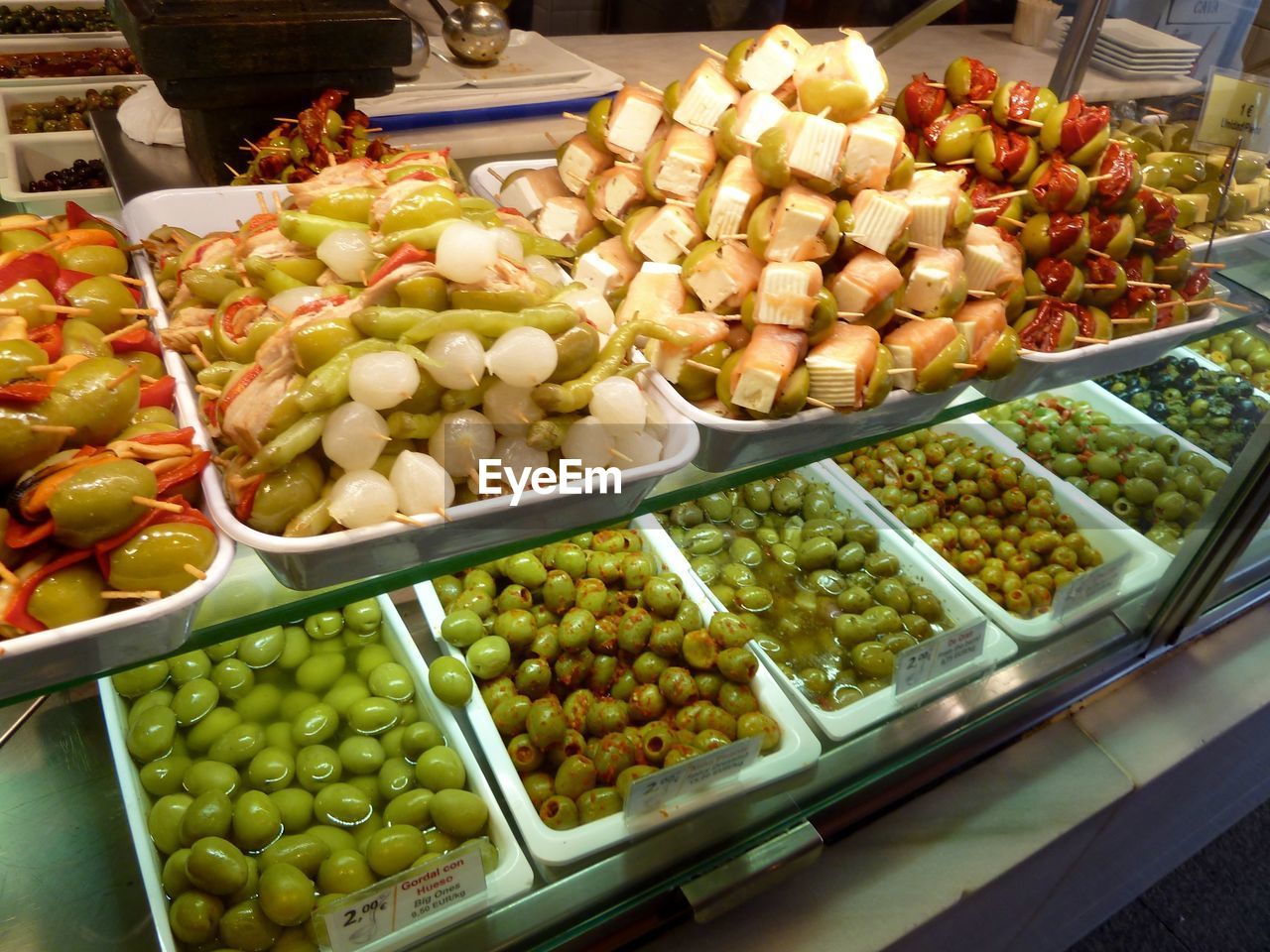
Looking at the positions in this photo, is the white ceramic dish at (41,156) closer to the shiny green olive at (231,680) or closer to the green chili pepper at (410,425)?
the shiny green olive at (231,680)

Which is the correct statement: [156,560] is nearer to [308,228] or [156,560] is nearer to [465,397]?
[465,397]

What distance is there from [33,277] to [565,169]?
31.5 inches

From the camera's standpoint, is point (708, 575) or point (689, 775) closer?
point (689, 775)

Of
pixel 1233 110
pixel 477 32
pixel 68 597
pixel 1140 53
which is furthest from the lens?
pixel 1140 53

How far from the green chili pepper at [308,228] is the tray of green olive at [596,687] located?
714mm

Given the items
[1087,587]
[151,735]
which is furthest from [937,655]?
[151,735]

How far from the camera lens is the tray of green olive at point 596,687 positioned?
150cm

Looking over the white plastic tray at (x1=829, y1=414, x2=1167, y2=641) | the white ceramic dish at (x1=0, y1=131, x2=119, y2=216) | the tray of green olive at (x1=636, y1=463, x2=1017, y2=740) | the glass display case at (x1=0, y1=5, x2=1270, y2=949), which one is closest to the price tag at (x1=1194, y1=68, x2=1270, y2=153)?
the glass display case at (x1=0, y1=5, x2=1270, y2=949)

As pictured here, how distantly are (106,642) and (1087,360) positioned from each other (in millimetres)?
1400

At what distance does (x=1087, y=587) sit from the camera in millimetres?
1901

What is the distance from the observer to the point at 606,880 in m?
1.47

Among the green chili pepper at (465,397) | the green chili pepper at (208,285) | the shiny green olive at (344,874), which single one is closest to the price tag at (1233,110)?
the green chili pepper at (465,397)

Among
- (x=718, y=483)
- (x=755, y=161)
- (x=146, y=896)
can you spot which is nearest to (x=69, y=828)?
(x=146, y=896)

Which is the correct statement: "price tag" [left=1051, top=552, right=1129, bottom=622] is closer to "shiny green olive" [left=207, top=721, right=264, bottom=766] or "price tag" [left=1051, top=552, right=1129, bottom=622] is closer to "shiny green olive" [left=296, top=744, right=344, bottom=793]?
"shiny green olive" [left=296, top=744, right=344, bottom=793]
